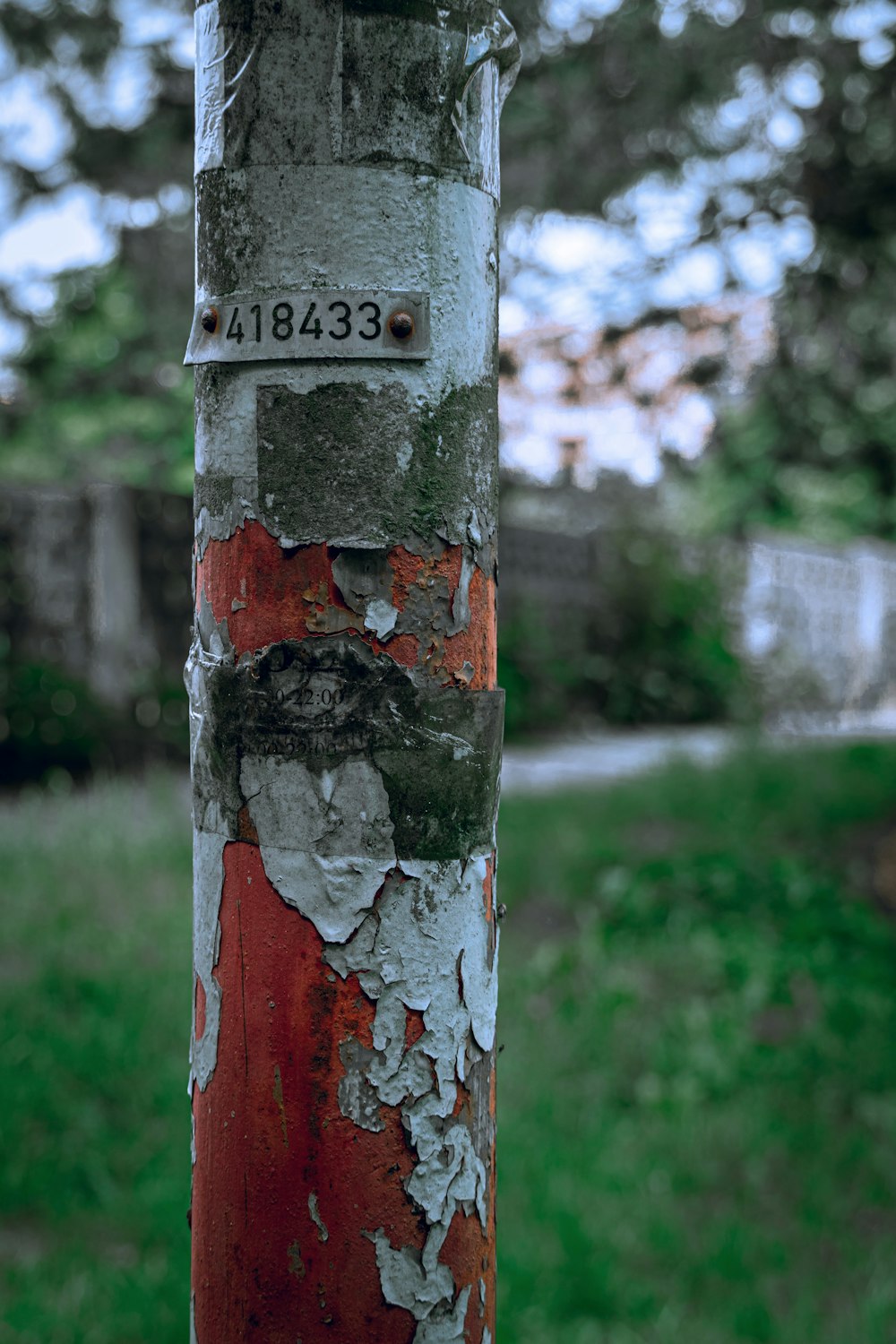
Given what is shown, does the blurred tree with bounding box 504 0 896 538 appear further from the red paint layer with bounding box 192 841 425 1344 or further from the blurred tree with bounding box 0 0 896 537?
the red paint layer with bounding box 192 841 425 1344

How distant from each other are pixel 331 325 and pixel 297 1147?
671 millimetres

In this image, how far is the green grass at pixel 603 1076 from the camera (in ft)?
9.23

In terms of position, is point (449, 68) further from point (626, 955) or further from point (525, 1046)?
point (626, 955)

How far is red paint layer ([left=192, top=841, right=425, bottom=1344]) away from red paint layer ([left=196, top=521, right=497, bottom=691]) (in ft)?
0.62

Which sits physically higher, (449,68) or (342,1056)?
(449,68)

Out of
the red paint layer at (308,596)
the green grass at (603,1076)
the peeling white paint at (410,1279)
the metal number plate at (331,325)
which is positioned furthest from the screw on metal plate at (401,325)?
the green grass at (603,1076)

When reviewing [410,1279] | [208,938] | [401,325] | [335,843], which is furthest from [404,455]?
[410,1279]

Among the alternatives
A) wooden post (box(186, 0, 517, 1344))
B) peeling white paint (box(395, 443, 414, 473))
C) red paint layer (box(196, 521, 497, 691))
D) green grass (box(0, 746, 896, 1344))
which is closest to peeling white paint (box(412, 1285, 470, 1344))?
wooden post (box(186, 0, 517, 1344))

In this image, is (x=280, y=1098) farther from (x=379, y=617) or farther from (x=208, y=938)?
(x=379, y=617)

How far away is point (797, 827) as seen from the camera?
5.70m

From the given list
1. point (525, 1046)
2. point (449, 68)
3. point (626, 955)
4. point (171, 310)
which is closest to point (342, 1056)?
point (449, 68)

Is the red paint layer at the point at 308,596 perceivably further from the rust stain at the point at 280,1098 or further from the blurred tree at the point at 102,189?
the blurred tree at the point at 102,189

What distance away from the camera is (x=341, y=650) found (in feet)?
3.46

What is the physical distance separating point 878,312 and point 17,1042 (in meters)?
5.04
